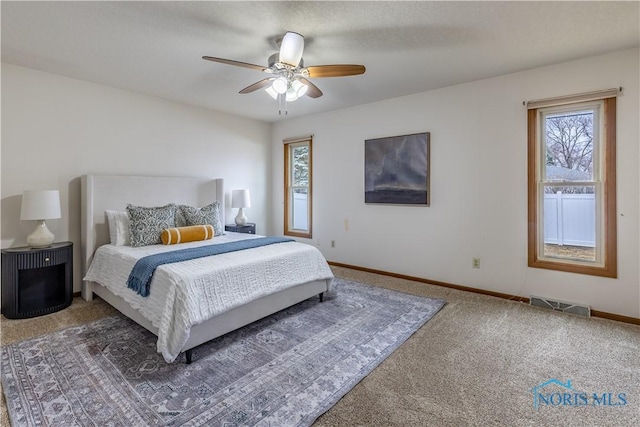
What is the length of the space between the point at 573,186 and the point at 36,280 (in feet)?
18.2

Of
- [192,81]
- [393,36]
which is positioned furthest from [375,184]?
[192,81]

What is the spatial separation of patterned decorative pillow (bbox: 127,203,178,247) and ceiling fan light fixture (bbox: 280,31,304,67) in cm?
226

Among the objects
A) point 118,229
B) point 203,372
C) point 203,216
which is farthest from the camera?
point 203,216

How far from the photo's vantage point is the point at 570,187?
3.10m

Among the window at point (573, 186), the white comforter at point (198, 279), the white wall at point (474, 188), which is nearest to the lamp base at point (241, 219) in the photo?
the white wall at point (474, 188)

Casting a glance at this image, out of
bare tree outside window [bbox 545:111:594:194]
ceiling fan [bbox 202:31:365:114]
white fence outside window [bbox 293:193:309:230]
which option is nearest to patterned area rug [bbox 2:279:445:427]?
bare tree outside window [bbox 545:111:594:194]

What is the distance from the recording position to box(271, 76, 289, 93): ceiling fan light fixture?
8.36 ft

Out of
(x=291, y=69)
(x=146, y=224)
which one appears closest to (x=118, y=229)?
(x=146, y=224)

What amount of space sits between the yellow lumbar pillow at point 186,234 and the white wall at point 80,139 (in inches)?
44.2

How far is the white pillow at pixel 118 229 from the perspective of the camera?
129 inches

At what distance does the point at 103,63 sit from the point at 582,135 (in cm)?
485

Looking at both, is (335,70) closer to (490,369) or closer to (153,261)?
(153,261)

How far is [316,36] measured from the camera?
98.0 inches

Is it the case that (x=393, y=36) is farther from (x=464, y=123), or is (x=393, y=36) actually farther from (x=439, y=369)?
(x=439, y=369)
